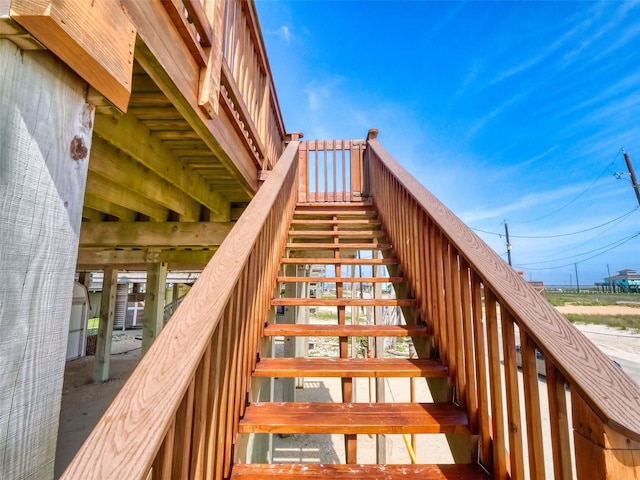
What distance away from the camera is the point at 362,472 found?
1233mm

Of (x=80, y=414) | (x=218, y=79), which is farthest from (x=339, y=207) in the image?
(x=80, y=414)

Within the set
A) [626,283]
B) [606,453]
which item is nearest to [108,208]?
[606,453]

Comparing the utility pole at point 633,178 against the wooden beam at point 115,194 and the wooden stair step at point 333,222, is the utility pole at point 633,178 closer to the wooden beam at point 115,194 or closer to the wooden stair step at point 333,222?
the wooden stair step at point 333,222

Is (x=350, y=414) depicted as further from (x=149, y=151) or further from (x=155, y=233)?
(x=155, y=233)

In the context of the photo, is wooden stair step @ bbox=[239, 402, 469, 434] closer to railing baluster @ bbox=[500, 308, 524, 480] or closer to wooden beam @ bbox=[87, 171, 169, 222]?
railing baluster @ bbox=[500, 308, 524, 480]

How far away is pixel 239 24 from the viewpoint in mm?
2318

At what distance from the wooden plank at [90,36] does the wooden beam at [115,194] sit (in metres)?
1.55

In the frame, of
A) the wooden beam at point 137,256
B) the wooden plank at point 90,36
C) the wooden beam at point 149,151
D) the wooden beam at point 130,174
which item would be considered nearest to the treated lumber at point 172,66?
the wooden plank at point 90,36

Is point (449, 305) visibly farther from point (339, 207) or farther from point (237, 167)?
point (339, 207)

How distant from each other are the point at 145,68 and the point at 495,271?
64.0 inches

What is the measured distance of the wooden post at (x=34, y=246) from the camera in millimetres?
654

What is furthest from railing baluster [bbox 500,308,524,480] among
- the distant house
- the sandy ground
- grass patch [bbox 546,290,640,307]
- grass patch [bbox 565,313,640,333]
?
the distant house

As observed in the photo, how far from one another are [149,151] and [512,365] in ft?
7.32

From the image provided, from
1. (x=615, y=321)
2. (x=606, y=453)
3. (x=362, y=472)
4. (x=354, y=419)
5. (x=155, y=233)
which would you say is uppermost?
(x=155, y=233)
